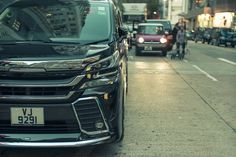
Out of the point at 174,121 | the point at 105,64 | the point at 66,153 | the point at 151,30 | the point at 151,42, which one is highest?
the point at 105,64

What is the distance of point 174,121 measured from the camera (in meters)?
7.74

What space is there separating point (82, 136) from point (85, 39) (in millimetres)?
1308

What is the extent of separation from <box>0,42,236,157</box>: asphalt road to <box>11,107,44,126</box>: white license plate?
883 mm

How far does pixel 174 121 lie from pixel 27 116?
337 cm

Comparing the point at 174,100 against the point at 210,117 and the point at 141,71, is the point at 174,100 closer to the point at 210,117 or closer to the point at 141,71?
the point at 210,117

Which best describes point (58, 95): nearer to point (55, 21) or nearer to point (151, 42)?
point (55, 21)

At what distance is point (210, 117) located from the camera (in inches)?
320

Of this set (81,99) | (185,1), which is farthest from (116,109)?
(185,1)

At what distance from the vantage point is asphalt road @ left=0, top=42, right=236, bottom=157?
588cm

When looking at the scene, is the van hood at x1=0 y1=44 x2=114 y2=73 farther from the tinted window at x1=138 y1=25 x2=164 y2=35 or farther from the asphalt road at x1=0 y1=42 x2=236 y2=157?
the tinted window at x1=138 y1=25 x2=164 y2=35

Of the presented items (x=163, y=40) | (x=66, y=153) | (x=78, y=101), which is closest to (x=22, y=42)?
(x=78, y=101)

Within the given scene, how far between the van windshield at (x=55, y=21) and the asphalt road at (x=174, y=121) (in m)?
1.37

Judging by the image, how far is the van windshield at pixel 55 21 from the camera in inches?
229

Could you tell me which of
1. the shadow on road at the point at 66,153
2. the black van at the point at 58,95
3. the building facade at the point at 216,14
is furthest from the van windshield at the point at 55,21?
the building facade at the point at 216,14
